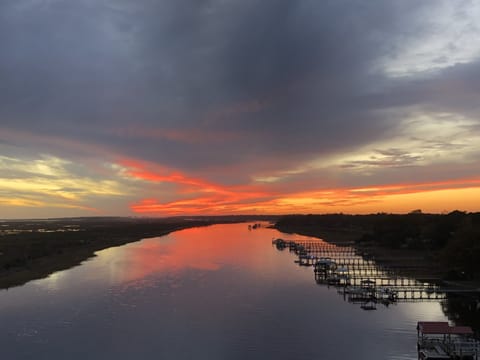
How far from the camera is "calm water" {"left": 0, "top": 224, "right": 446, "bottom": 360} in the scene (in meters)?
29.6

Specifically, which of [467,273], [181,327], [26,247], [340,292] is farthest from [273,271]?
[26,247]

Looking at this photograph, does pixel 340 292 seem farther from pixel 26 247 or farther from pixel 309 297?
pixel 26 247

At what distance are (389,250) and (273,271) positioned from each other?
126 ft

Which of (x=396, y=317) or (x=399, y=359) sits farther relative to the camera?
(x=396, y=317)

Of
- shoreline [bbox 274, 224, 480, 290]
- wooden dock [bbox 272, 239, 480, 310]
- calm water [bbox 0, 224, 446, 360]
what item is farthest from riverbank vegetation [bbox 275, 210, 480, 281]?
calm water [bbox 0, 224, 446, 360]

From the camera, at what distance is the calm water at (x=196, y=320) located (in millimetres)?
29594

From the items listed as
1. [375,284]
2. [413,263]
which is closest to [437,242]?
[413,263]

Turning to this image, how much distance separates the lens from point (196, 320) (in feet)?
121

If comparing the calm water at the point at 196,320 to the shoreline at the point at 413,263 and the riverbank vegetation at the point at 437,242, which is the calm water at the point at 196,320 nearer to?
the riverbank vegetation at the point at 437,242

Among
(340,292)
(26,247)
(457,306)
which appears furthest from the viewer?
(26,247)

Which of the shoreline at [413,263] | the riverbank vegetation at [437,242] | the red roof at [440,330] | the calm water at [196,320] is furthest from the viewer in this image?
the shoreline at [413,263]

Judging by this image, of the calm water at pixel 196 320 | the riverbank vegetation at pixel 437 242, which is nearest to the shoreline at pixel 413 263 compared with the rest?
the riverbank vegetation at pixel 437 242

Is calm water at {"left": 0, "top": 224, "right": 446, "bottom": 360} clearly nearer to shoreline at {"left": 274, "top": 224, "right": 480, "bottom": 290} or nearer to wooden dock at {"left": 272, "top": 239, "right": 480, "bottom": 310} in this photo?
wooden dock at {"left": 272, "top": 239, "right": 480, "bottom": 310}

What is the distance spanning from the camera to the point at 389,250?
94000 millimetres
